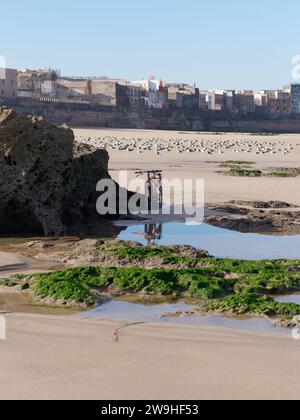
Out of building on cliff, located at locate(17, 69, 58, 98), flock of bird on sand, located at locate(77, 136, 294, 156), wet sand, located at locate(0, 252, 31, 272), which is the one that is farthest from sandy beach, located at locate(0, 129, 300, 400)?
building on cliff, located at locate(17, 69, 58, 98)

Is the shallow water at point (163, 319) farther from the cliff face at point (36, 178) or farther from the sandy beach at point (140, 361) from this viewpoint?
the cliff face at point (36, 178)

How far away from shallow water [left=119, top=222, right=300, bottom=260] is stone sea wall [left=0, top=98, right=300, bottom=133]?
65.6m

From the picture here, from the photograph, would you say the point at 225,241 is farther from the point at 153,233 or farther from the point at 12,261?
the point at 12,261

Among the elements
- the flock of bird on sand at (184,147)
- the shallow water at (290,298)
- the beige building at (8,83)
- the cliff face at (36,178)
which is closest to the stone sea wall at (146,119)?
the beige building at (8,83)

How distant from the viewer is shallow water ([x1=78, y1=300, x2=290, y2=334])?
6574mm

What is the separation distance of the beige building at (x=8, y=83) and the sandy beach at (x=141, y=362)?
3257 inches

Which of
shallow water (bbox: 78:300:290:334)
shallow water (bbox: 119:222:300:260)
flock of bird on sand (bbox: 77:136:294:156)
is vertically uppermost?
flock of bird on sand (bbox: 77:136:294:156)

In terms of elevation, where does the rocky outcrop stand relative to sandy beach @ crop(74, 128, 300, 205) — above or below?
below

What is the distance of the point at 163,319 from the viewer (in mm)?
6746

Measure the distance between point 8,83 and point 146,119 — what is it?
736 inches

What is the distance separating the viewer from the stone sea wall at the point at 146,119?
82.6 m

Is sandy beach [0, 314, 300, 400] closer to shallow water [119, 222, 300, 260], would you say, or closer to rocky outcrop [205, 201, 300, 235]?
shallow water [119, 222, 300, 260]

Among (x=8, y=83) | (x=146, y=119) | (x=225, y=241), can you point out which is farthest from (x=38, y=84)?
(x=225, y=241)
